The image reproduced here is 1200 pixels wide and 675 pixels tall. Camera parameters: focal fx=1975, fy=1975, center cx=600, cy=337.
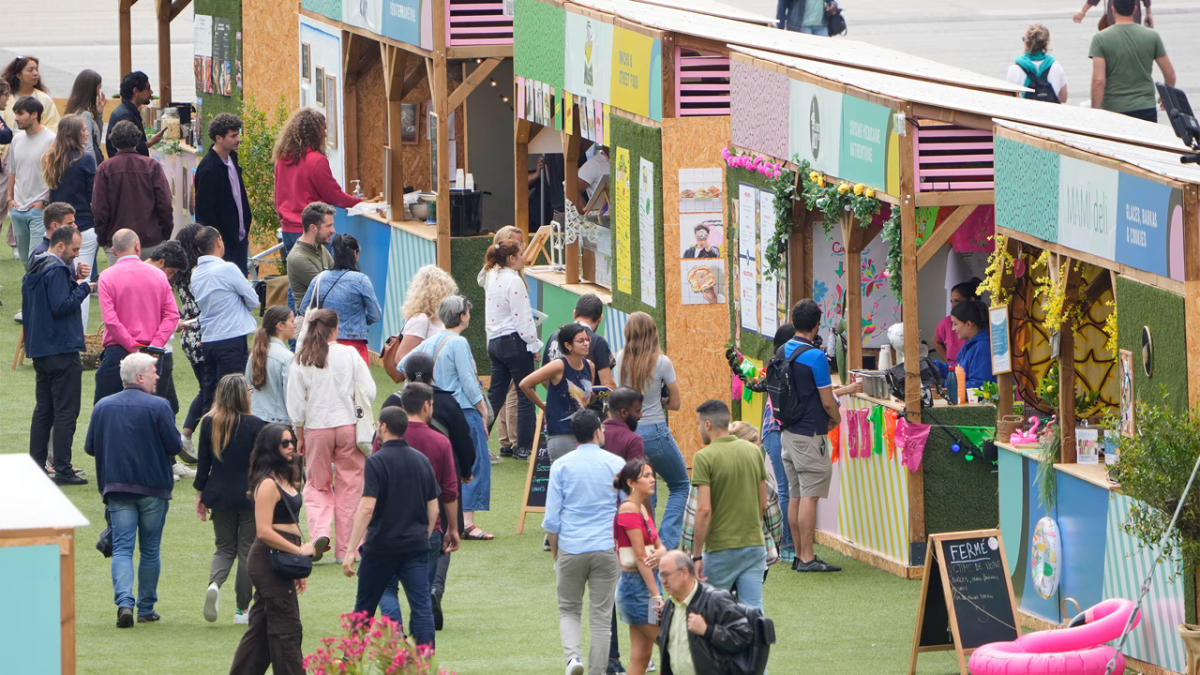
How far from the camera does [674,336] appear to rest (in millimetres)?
13352

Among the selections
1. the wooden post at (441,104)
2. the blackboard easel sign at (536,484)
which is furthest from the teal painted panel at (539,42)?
the blackboard easel sign at (536,484)

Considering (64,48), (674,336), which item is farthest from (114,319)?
(64,48)

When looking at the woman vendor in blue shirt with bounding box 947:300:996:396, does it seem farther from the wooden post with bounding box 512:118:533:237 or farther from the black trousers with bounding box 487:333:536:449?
the wooden post with bounding box 512:118:533:237

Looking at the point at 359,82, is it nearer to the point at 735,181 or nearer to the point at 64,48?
the point at 735,181

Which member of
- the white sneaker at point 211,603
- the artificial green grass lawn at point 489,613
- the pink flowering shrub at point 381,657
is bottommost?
the artificial green grass lawn at point 489,613

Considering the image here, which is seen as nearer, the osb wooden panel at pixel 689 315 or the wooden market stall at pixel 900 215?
the wooden market stall at pixel 900 215

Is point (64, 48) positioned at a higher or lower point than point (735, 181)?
higher

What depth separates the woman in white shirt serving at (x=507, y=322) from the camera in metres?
13.2

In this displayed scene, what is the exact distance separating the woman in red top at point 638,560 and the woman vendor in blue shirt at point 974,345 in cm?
309

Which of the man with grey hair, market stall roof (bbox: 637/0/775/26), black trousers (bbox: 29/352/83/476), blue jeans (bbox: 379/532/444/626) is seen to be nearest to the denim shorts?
blue jeans (bbox: 379/532/444/626)

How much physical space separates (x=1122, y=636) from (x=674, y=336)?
545cm

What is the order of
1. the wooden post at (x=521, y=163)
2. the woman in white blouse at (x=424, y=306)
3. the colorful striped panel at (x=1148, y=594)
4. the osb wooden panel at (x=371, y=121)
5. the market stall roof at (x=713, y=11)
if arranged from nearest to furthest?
the colorful striped panel at (x=1148, y=594), the woman in white blouse at (x=424, y=306), the market stall roof at (x=713, y=11), the wooden post at (x=521, y=163), the osb wooden panel at (x=371, y=121)

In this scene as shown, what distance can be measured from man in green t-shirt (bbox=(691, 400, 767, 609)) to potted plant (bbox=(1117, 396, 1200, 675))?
1.67 meters

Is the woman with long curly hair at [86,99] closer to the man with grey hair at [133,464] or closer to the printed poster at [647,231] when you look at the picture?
the printed poster at [647,231]
